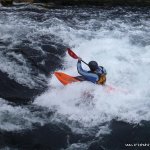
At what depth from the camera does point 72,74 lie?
12211 mm

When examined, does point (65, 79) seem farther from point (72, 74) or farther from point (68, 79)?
point (72, 74)

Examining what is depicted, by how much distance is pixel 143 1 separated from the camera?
58.7ft

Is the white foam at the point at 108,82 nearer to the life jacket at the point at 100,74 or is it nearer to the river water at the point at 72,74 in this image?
the river water at the point at 72,74

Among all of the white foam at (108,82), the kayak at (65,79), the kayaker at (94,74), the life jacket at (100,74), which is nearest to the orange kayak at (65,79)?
the kayak at (65,79)

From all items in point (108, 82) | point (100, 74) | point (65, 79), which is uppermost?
point (100, 74)

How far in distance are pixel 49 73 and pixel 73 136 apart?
3225 mm

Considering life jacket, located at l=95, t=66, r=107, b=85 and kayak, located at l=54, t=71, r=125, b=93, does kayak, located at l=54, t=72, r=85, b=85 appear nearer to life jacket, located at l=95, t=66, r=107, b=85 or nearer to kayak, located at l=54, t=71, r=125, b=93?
kayak, located at l=54, t=71, r=125, b=93

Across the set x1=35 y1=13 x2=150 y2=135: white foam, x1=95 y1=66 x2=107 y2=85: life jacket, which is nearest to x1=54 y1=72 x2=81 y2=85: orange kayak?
x1=35 y1=13 x2=150 y2=135: white foam

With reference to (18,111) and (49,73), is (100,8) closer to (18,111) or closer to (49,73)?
(49,73)

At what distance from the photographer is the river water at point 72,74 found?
934cm

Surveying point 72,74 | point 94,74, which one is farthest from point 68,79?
point 72,74

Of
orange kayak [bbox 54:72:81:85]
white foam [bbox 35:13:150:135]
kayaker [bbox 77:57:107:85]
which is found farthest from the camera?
orange kayak [bbox 54:72:81:85]

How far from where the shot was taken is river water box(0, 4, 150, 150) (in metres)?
9.34

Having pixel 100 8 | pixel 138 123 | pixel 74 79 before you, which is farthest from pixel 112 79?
pixel 100 8
